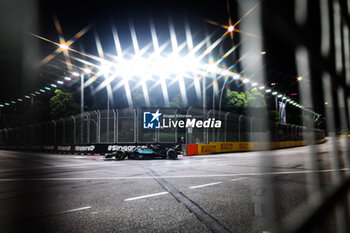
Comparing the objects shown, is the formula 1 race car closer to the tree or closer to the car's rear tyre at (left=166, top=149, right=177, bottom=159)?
the car's rear tyre at (left=166, top=149, right=177, bottom=159)

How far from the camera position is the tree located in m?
35.1

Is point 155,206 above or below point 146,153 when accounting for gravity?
below

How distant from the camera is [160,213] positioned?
11.7 ft

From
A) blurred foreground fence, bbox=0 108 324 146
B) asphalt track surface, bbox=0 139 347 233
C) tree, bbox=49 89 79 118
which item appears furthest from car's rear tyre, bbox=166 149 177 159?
tree, bbox=49 89 79 118

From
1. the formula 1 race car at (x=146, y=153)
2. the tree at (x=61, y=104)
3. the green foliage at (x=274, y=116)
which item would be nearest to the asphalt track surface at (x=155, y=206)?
the green foliage at (x=274, y=116)

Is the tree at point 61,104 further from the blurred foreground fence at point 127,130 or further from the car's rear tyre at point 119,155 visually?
the car's rear tyre at point 119,155

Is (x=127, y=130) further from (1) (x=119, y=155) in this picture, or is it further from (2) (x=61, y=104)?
(2) (x=61, y=104)

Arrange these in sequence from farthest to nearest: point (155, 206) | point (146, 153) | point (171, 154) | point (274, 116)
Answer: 1. point (274, 116)
2. point (171, 154)
3. point (146, 153)
4. point (155, 206)

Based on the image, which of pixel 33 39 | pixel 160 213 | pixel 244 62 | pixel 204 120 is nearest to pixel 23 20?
pixel 33 39

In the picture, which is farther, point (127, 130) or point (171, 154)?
point (127, 130)

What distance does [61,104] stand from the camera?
35.0 metres

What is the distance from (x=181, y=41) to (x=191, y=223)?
2127 cm

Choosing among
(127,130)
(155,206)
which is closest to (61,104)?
(127,130)

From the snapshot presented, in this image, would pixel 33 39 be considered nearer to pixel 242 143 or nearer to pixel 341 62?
pixel 341 62
